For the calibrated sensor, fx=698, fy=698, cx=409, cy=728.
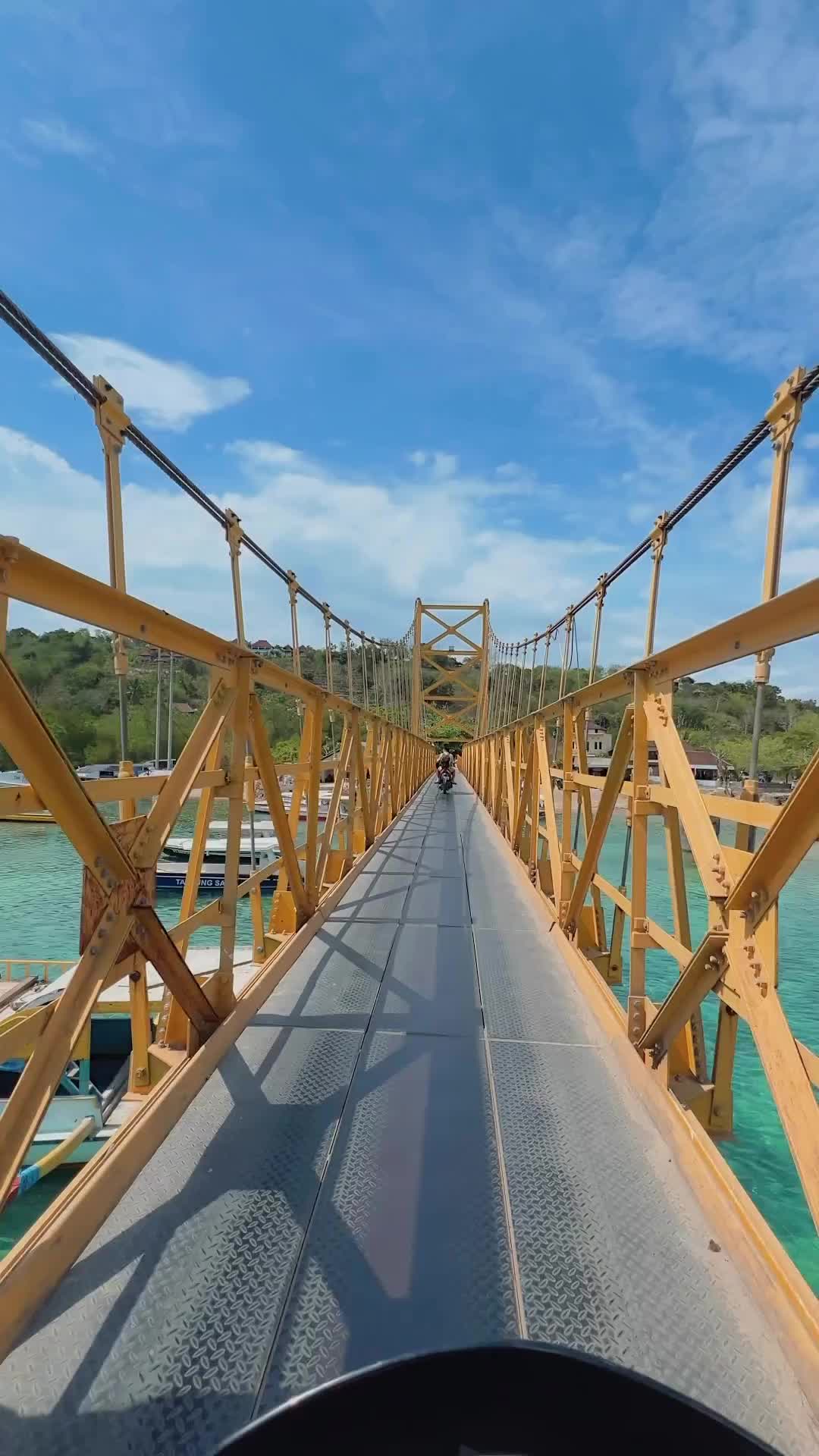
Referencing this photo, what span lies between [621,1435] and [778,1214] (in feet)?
18.8

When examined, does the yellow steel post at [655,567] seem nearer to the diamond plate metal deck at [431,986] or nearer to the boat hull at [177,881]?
the diamond plate metal deck at [431,986]

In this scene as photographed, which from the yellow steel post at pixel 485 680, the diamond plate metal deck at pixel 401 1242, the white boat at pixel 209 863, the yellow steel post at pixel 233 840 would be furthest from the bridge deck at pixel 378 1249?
the yellow steel post at pixel 485 680

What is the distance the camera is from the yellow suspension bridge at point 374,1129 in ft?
2.64

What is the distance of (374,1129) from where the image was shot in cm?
124

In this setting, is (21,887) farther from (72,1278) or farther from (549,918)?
(72,1278)

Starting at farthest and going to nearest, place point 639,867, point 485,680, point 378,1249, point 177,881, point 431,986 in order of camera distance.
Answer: point 485,680
point 177,881
point 431,986
point 639,867
point 378,1249

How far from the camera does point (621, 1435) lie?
1.67 feet

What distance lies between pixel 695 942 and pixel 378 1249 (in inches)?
449

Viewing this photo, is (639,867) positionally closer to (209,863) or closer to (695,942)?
(695,942)

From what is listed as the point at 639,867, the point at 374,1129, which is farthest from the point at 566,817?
the point at 374,1129

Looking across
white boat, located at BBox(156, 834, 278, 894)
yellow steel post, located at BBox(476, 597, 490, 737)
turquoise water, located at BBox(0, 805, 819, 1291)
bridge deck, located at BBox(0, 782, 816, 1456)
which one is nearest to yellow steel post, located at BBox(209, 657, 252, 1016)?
bridge deck, located at BBox(0, 782, 816, 1456)

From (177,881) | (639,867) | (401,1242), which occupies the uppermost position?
(639,867)

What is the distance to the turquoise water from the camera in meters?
5.06

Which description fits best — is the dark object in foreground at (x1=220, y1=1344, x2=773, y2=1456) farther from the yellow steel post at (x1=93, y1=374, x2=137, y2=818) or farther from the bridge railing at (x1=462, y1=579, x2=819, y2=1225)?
the yellow steel post at (x1=93, y1=374, x2=137, y2=818)
